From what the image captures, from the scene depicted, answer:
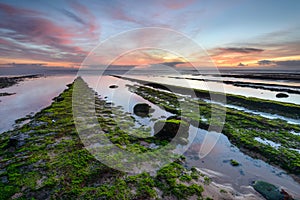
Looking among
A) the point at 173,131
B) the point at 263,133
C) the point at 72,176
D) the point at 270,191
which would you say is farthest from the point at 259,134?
the point at 72,176

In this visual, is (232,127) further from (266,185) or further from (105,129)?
(105,129)

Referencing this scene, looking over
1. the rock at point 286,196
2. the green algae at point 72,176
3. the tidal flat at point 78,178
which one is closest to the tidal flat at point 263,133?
the rock at point 286,196

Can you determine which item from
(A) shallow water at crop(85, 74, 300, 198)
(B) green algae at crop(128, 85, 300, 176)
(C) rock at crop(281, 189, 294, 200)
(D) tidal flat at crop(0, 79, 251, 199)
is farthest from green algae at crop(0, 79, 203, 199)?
(B) green algae at crop(128, 85, 300, 176)

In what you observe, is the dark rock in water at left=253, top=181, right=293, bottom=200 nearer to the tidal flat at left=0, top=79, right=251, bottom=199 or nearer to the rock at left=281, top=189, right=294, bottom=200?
the rock at left=281, top=189, right=294, bottom=200

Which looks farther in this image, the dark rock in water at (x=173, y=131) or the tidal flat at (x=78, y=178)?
the dark rock in water at (x=173, y=131)

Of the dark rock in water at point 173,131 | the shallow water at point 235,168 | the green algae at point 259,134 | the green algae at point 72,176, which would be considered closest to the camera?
the green algae at point 72,176

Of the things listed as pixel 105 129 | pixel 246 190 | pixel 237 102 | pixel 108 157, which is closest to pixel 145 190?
pixel 108 157

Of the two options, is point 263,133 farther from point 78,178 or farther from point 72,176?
point 72,176

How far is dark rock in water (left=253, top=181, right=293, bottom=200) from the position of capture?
583 cm

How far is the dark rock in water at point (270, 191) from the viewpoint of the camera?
5832 millimetres

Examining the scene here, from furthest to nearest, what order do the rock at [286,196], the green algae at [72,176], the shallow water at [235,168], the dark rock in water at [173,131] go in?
the dark rock in water at [173,131], the shallow water at [235,168], the green algae at [72,176], the rock at [286,196]

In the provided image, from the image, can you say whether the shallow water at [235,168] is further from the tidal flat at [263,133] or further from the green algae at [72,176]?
the green algae at [72,176]

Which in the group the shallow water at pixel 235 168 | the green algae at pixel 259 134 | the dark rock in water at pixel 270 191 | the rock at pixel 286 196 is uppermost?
the green algae at pixel 259 134

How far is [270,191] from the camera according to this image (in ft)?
20.1
